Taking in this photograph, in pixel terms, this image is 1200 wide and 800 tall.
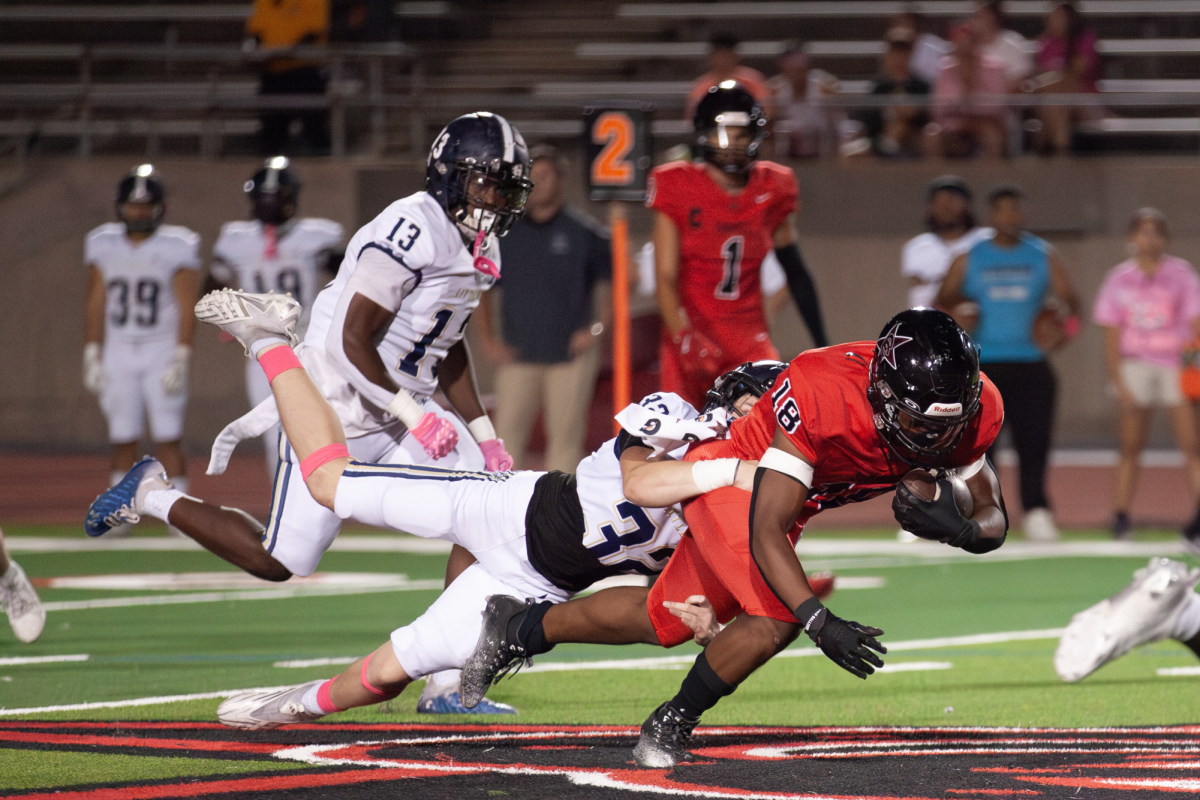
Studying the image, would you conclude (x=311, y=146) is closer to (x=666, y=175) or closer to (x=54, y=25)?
(x=54, y=25)

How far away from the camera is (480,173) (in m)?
5.52

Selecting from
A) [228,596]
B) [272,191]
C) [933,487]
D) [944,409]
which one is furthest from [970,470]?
[272,191]

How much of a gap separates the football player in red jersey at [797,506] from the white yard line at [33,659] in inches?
97.4

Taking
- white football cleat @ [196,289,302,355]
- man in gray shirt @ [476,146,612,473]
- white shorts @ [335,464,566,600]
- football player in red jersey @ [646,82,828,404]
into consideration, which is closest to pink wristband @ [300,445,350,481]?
white shorts @ [335,464,566,600]

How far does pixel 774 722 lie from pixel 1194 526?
5.28 m

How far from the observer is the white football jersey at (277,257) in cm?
977

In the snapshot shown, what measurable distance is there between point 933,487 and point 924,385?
1.03 ft

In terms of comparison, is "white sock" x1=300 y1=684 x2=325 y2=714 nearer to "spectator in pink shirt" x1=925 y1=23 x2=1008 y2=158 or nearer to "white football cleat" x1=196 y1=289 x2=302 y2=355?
"white football cleat" x1=196 y1=289 x2=302 y2=355

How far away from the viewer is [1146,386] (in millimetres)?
10312

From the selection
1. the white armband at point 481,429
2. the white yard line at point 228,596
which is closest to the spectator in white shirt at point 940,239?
the white yard line at point 228,596

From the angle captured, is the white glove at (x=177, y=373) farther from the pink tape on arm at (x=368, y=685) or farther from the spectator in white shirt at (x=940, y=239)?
the pink tape on arm at (x=368, y=685)

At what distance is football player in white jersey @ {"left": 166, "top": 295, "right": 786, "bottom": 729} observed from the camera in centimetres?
457

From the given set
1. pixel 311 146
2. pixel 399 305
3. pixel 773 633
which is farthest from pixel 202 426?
pixel 773 633

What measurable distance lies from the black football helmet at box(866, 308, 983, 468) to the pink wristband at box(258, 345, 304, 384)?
1.99 metres
